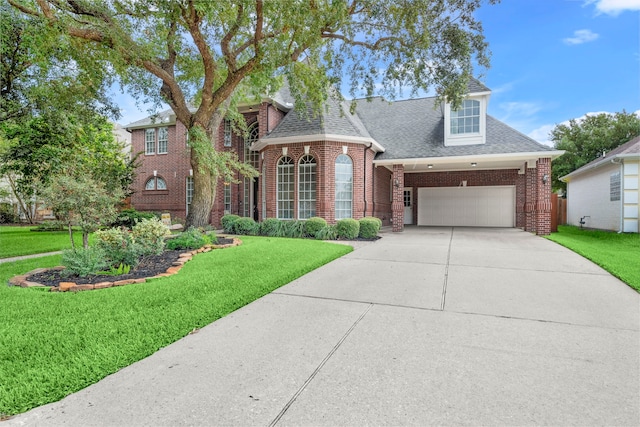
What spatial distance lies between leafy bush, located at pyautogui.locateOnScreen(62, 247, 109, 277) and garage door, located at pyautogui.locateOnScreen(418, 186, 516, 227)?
52.4 ft

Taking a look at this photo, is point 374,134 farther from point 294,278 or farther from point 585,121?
point 585,121

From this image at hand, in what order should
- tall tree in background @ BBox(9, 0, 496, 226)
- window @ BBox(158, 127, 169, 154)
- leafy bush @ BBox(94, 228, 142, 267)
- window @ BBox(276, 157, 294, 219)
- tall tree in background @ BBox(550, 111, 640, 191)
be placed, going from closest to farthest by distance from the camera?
1. leafy bush @ BBox(94, 228, 142, 267)
2. tall tree in background @ BBox(9, 0, 496, 226)
3. window @ BBox(276, 157, 294, 219)
4. window @ BBox(158, 127, 169, 154)
5. tall tree in background @ BBox(550, 111, 640, 191)

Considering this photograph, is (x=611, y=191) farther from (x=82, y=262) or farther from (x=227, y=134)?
(x=82, y=262)

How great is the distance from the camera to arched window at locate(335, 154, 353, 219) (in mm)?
12422

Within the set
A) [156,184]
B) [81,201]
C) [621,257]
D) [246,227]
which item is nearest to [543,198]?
[621,257]

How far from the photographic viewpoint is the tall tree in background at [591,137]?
978 inches

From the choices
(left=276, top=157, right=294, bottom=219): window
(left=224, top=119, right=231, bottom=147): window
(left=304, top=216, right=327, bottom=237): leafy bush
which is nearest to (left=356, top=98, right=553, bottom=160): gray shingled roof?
(left=276, top=157, right=294, bottom=219): window

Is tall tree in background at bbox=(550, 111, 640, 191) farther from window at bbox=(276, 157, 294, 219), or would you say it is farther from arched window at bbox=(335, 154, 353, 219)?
window at bbox=(276, 157, 294, 219)

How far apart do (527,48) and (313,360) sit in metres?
12.3

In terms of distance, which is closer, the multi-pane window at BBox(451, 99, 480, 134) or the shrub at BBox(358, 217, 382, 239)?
the shrub at BBox(358, 217, 382, 239)

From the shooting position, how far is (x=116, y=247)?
5.59 meters

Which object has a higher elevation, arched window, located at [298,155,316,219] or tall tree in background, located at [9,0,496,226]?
tall tree in background, located at [9,0,496,226]

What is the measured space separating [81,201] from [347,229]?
24.2ft

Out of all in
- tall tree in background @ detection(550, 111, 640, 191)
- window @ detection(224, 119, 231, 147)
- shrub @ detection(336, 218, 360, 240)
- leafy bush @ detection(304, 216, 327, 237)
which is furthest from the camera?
tall tree in background @ detection(550, 111, 640, 191)
